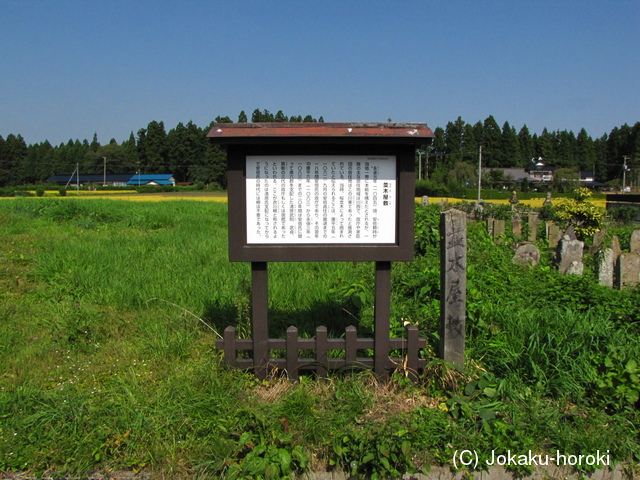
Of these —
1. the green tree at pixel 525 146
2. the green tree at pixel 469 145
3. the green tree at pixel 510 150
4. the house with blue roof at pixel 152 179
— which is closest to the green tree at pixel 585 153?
the green tree at pixel 525 146

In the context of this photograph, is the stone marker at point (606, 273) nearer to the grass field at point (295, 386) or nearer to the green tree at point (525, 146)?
the grass field at point (295, 386)

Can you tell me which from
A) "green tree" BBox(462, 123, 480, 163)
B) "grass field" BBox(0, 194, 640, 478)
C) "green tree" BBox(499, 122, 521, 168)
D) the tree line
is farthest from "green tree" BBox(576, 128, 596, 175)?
"grass field" BBox(0, 194, 640, 478)

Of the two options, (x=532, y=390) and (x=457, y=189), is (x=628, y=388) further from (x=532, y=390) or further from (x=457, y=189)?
(x=457, y=189)

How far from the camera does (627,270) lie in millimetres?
5457

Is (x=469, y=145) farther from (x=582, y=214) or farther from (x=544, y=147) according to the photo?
(x=582, y=214)

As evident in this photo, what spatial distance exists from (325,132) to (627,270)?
413 centimetres

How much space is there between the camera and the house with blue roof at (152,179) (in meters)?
67.9

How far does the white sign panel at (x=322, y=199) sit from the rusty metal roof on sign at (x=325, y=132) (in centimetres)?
21

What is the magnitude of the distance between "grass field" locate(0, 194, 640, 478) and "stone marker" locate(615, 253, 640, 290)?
0.65 meters

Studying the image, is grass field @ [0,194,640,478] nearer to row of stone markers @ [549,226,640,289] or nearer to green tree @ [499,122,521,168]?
row of stone markers @ [549,226,640,289]

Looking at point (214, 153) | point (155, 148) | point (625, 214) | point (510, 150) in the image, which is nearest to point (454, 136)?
point (510, 150)

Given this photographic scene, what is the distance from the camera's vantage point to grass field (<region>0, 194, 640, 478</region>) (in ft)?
8.97

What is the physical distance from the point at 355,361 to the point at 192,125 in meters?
72.2

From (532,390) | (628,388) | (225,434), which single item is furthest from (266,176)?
(628,388)
